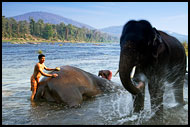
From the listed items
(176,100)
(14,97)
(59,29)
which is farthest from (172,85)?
(59,29)

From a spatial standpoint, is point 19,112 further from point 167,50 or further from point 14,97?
point 167,50

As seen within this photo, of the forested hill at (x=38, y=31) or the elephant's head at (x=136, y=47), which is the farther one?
the forested hill at (x=38, y=31)

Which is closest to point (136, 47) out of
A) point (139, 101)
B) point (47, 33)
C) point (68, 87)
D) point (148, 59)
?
point (148, 59)

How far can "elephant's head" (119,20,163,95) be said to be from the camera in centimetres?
371

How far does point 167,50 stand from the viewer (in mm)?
4273

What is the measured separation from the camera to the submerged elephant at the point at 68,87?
577cm

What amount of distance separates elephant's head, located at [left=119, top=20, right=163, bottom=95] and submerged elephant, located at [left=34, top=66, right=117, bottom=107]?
6.94 feet

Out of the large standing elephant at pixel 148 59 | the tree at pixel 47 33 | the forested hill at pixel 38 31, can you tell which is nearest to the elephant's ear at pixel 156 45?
the large standing elephant at pixel 148 59

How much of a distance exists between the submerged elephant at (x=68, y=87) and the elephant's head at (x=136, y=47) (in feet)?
6.94

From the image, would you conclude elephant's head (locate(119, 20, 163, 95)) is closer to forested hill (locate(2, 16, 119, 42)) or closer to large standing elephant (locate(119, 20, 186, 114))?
large standing elephant (locate(119, 20, 186, 114))

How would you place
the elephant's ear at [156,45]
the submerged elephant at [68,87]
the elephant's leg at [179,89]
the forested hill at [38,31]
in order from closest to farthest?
the elephant's ear at [156,45] < the elephant's leg at [179,89] < the submerged elephant at [68,87] < the forested hill at [38,31]

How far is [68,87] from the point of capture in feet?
19.4

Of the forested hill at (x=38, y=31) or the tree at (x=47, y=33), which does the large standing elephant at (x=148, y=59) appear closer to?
the forested hill at (x=38, y=31)

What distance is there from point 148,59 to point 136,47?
415 millimetres
